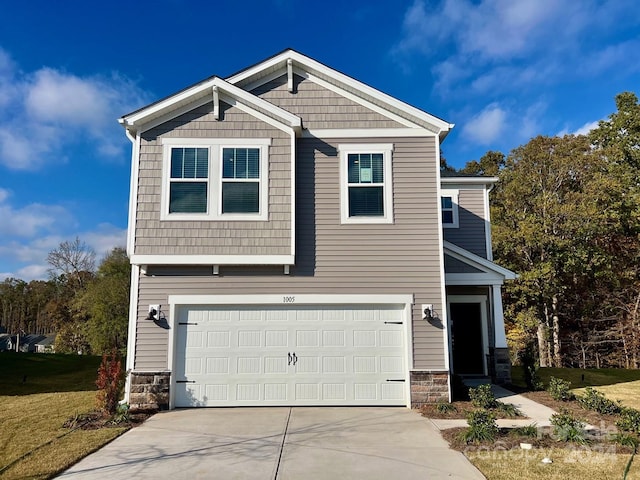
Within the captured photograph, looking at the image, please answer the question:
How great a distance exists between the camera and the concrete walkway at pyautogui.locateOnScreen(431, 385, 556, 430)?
278 inches

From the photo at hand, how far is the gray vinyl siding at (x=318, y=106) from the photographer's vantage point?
9.52m

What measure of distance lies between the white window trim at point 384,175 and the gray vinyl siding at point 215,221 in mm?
1153

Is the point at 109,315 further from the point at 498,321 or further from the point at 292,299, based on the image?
the point at 498,321

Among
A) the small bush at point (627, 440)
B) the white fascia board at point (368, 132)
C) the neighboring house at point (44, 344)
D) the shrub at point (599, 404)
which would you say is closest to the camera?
the small bush at point (627, 440)

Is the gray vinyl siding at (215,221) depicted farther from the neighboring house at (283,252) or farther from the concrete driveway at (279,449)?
the concrete driveway at (279,449)

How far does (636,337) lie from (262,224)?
Answer: 1904 centimetres

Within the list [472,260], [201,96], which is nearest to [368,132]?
[201,96]

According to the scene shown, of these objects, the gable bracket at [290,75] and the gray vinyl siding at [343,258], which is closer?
the gray vinyl siding at [343,258]

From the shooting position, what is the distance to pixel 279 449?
19.1 ft

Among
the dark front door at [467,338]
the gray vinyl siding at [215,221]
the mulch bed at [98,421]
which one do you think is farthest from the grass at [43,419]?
the dark front door at [467,338]

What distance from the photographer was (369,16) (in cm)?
1237

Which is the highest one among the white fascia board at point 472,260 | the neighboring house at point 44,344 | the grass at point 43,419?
the white fascia board at point 472,260

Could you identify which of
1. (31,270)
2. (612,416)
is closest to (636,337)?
(612,416)

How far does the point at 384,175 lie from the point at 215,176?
3532 millimetres
